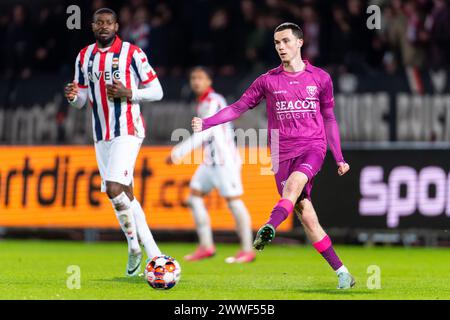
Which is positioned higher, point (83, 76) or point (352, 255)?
point (83, 76)

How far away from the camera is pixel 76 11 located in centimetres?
2019

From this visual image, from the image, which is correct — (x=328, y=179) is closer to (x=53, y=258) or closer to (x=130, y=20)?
(x=53, y=258)

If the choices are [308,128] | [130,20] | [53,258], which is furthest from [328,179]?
[308,128]

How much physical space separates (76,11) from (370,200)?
280 inches

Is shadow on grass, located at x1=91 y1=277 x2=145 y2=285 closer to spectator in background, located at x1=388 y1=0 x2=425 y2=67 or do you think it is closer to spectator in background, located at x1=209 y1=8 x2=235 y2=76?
spectator in background, located at x1=388 y1=0 x2=425 y2=67

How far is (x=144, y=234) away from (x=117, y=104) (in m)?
1.21

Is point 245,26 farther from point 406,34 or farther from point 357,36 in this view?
point 406,34

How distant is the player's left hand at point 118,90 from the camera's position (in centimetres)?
984

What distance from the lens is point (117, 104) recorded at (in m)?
10.1

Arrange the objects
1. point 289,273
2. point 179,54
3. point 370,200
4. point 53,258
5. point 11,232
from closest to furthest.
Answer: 1. point 289,273
2. point 53,258
3. point 370,200
4. point 11,232
5. point 179,54

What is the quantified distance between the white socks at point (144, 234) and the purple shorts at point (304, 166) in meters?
1.53

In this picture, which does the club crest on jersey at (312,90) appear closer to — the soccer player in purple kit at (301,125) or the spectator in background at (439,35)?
the soccer player in purple kit at (301,125)

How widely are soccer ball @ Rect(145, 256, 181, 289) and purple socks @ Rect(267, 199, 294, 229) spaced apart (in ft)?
3.66

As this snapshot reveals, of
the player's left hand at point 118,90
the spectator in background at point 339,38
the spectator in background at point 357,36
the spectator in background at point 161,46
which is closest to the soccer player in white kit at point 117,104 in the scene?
the player's left hand at point 118,90
